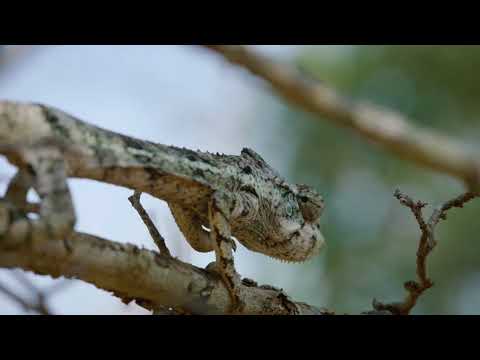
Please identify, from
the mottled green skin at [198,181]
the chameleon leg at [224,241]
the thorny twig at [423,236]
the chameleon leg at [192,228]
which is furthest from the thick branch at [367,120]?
the chameleon leg at [192,228]

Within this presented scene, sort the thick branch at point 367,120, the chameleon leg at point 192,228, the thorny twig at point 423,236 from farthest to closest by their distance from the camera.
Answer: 1. the chameleon leg at point 192,228
2. the thorny twig at point 423,236
3. the thick branch at point 367,120

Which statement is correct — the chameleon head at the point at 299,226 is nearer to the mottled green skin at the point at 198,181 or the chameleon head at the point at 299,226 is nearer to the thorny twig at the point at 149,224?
the mottled green skin at the point at 198,181

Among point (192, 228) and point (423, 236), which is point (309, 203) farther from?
point (423, 236)

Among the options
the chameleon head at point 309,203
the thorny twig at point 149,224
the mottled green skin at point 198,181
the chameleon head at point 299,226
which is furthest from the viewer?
the chameleon head at point 309,203

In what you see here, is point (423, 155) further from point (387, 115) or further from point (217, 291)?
point (217, 291)

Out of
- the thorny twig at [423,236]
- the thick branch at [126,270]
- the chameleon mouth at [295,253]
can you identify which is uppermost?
the chameleon mouth at [295,253]

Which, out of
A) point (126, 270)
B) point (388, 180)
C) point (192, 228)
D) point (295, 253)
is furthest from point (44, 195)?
point (388, 180)

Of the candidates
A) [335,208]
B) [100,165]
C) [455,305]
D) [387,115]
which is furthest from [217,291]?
[455,305]

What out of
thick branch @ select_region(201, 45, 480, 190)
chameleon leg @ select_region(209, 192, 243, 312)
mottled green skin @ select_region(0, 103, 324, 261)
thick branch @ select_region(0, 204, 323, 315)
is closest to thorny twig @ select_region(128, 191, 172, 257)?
mottled green skin @ select_region(0, 103, 324, 261)
